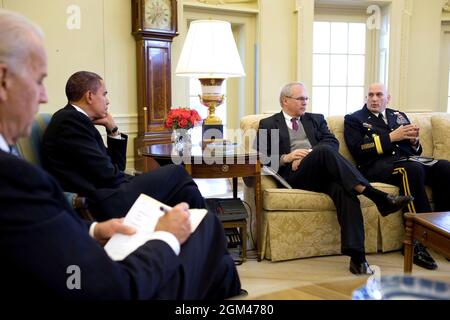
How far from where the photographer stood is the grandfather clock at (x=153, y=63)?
4.30m

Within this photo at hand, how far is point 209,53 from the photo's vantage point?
2682 millimetres

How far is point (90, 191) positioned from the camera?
194 centimetres

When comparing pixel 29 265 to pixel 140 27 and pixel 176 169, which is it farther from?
pixel 140 27

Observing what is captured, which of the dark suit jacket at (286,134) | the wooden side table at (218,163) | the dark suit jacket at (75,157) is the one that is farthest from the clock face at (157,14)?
the dark suit jacket at (75,157)

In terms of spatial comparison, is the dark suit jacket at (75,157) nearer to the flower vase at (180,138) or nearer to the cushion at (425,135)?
the flower vase at (180,138)

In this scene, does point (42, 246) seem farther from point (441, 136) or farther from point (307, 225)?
point (441, 136)

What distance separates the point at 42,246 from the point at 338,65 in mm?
5343

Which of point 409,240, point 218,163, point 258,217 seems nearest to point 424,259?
point 409,240

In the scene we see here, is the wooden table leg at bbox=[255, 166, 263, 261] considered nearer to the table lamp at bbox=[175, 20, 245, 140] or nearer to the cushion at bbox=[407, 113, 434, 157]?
the table lamp at bbox=[175, 20, 245, 140]

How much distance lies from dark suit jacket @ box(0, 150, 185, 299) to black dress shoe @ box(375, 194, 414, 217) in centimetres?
202

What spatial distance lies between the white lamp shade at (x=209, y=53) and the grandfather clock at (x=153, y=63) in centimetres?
168

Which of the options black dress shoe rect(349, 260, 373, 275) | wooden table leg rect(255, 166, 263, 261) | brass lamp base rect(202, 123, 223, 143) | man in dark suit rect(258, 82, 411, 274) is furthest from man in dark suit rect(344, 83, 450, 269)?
brass lamp base rect(202, 123, 223, 143)

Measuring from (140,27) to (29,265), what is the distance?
12.4 feet

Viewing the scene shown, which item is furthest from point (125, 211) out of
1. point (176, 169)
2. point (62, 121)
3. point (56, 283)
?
point (56, 283)
